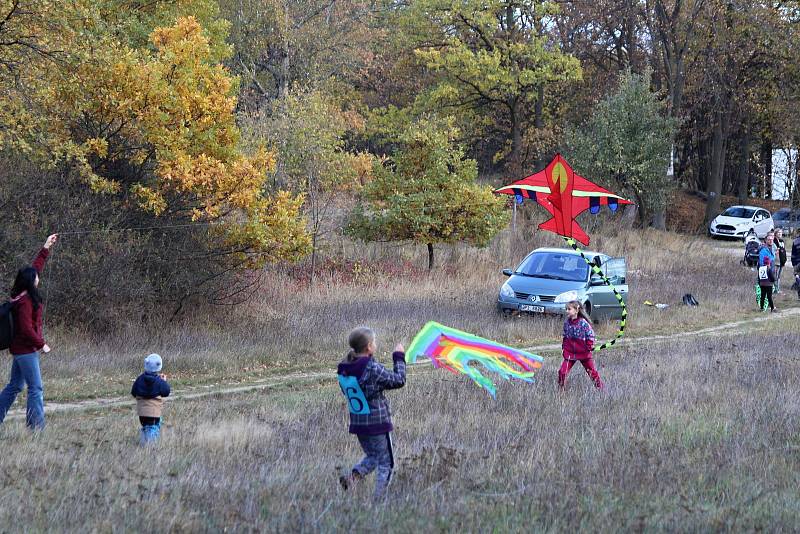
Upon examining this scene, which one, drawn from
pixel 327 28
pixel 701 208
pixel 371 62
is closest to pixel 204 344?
pixel 327 28

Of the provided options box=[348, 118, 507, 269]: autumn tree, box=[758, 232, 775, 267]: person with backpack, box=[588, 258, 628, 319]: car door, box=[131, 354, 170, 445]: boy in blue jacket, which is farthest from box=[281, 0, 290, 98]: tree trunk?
box=[131, 354, 170, 445]: boy in blue jacket

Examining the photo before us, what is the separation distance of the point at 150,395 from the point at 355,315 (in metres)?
10.9

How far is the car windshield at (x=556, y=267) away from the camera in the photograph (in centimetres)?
2050

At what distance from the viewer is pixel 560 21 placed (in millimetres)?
49375

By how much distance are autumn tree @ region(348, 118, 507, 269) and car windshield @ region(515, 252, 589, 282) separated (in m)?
7.08

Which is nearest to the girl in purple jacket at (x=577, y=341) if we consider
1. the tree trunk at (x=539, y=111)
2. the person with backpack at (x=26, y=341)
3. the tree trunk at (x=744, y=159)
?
the person with backpack at (x=26, y=341)

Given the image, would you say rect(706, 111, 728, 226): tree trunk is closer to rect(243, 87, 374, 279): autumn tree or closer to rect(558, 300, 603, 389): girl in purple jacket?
rect(243, 87, 374, 279): autumn tree

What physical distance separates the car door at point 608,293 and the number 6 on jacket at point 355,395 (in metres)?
13.7

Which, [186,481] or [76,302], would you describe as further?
[76,302]

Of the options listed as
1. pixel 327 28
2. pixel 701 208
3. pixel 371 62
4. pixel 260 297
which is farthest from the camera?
pixel 701 208

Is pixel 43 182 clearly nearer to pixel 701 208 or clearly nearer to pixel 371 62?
pixel 371 62

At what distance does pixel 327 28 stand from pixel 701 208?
102 ft

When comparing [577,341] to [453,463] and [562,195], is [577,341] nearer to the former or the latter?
[453,463]

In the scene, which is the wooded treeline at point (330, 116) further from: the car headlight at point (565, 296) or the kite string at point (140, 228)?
the car headlight at point (565, 296)
